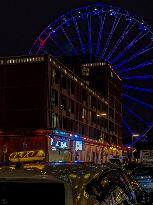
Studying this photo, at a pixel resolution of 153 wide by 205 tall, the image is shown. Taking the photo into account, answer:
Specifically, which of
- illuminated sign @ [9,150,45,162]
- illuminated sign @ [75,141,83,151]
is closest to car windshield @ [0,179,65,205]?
illuminated sign @ [9,150,45,162]

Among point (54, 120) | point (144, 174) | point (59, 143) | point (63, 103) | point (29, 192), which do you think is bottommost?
point (144, 174)

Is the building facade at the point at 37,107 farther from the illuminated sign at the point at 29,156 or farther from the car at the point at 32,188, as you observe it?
the car at the point at 32,188

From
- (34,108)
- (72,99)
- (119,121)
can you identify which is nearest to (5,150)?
(34,108)

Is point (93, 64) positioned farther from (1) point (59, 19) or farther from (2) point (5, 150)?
(2) point (5, 150)

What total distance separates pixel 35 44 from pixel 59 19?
4317 millimetres

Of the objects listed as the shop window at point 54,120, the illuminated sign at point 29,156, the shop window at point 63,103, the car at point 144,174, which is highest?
the shop window at point 63,103

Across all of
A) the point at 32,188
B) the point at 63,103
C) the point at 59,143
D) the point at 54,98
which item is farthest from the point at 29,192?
the point at 63,103

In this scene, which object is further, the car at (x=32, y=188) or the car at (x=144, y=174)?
the car at (x=144, y=174)

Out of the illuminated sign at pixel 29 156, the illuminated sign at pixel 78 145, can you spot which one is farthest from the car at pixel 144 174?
the illuminated sign at pixel 78 145

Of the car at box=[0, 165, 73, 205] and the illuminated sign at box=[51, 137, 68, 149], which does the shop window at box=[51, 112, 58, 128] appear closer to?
the illuminated sign at box=[51, 137, 68, 149]

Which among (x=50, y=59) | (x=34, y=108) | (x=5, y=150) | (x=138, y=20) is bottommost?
(x=5, y=150)

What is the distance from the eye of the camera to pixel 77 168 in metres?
5.01

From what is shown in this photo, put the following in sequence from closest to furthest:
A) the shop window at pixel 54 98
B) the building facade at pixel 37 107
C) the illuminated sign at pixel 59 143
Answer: the building facade at pixel 37 107 < the shop window at pixel 54 98 < the illuminated sign at pixel 59 143

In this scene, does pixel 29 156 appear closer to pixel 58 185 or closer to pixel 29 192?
pixel 29 192
